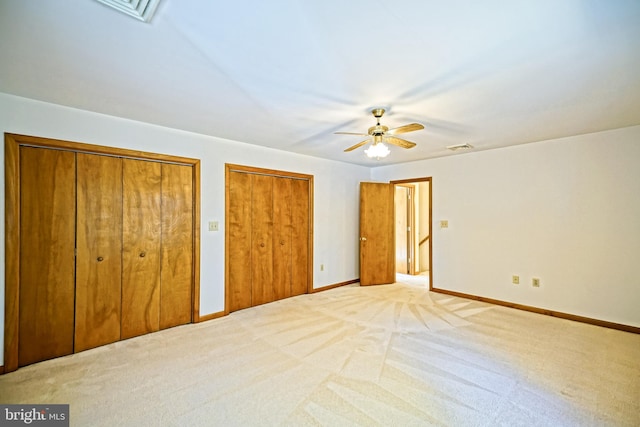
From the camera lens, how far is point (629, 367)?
239 cm

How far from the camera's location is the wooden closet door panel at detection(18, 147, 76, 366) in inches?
95.0

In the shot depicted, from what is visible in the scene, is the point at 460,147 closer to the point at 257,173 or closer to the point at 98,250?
the point at 257,173

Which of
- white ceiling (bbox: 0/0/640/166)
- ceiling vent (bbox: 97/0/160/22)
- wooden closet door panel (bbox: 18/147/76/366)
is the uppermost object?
white ceiling (bbox: 0/0/640/166)

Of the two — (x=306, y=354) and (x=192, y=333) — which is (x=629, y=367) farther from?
(x=192, y=333)

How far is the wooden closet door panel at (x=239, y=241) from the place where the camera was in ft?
12.3

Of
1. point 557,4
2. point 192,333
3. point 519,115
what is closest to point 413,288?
point 519,115

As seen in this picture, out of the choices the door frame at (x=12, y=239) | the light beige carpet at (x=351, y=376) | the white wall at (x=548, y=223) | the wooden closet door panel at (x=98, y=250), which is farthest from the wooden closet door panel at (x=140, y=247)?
the white wall at (x=548, y=223)

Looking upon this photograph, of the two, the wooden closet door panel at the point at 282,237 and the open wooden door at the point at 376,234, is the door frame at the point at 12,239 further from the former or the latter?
the open wooden door at the point at 376,234

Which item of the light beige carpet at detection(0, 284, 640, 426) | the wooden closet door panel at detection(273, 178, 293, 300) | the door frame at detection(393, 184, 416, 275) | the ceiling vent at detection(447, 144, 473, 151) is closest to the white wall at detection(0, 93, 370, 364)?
the wooden closet door panel at detection(273, 178, 293, 300)

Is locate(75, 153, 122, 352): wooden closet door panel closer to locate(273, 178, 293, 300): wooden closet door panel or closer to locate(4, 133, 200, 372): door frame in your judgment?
locate(4, 133, 200, 372): door frame

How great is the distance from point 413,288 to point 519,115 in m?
3.26

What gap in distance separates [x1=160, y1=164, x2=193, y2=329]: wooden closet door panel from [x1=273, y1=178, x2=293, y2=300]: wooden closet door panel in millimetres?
1237

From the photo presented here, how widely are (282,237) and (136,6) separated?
131 inches

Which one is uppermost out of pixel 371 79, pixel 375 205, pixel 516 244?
pixel 371 79
